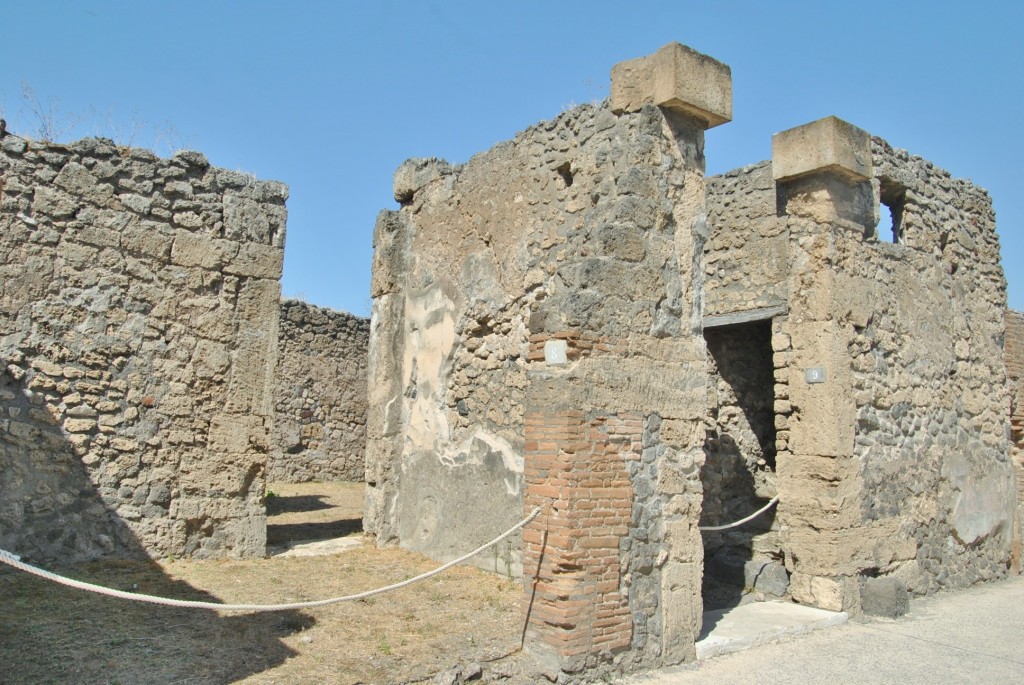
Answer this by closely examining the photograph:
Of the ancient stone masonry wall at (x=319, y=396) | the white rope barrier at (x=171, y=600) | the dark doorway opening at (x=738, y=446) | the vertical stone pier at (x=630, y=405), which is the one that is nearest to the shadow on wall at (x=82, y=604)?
the white rope barrier at (x=171, y=600)

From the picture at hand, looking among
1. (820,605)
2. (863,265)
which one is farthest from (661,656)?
(863,265)

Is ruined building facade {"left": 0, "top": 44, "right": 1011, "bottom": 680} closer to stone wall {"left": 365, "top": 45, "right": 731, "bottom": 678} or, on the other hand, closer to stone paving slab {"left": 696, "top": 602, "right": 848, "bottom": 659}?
stone wall {"left": 365, "top": 45, "right": 731, "bottom": 678}

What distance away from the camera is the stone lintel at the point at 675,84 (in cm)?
540

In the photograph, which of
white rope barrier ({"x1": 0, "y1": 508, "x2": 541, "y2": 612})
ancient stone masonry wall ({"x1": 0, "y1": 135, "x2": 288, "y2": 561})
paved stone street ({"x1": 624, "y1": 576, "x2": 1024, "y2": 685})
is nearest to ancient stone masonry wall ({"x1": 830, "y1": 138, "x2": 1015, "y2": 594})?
paved stone street ({"x1": 624, "y1": 576, "x2": 1024, "y2": 685})

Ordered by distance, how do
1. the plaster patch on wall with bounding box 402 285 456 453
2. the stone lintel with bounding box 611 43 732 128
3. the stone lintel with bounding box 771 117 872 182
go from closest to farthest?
the stone lintel with bounding box 611 43 732 128 → the stone lintel with bounding box 771 117 872 182 → the plaster patch on wall with bounding box 402 285 456 453

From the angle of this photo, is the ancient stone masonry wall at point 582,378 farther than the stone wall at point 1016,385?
No

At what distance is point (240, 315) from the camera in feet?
24.4

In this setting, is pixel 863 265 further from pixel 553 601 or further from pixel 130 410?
pixel 130 410

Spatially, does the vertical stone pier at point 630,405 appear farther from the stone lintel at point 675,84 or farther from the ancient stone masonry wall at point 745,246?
the ancient stone masonry wall at point 745,246

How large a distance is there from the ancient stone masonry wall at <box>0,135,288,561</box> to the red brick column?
3.56 m

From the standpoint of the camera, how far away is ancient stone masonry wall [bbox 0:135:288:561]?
6.36 m

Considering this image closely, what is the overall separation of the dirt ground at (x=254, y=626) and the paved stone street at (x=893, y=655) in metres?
1.38

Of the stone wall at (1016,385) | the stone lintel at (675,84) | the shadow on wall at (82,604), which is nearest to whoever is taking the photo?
the shadow on wall at (82,604)

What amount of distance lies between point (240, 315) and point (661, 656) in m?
4.91
